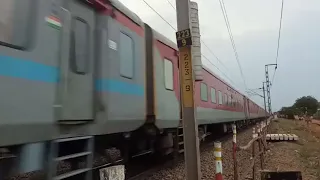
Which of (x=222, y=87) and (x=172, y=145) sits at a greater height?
(x=222, y=87)

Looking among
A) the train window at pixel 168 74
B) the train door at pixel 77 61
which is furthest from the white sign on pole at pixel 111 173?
the train window at pixel 168 74

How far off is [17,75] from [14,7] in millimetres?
685

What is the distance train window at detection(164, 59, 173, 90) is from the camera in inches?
320

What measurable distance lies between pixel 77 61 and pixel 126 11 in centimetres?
189

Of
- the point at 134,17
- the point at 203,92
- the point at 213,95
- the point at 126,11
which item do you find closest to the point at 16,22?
the point at 126,11

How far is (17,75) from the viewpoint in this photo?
11.0 ft

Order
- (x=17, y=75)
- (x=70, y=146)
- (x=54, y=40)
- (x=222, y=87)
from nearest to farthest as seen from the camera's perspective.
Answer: (x=17, y=75) < (x=54, y=40) < (x=70, y=146) < (x=222, y=87)

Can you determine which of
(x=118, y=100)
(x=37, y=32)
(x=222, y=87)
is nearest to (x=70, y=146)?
(x=118, y=100)

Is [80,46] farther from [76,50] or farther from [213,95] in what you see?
[213,95]

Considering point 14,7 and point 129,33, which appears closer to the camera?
point 14,7

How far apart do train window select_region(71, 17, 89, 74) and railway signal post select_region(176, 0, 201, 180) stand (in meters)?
1.76

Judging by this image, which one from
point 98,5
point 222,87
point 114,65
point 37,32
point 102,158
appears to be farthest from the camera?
point 222,87

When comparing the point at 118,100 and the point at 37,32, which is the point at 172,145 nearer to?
the point at 118,100

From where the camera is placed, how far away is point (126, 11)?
19.9ft
